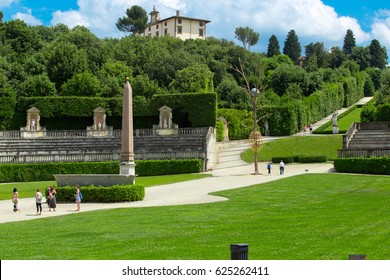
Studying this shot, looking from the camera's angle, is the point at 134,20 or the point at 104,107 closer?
the point at 104,107

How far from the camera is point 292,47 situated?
172 metres

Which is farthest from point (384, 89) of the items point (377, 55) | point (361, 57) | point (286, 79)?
point (377, 55)

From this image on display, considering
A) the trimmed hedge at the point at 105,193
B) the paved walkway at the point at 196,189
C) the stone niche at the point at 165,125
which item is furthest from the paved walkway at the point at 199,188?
the stone niche at the point at 165,125

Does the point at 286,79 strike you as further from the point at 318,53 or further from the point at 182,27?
the point at 318,53

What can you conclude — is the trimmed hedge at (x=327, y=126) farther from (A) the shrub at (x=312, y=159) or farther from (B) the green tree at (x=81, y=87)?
(B) the green tree at (x=81, y=87)

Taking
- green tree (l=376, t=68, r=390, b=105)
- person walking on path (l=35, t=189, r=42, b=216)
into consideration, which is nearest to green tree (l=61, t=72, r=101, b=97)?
green tree (l=376, t=68, r=390, b=105)

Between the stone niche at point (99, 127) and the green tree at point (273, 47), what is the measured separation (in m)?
97.0

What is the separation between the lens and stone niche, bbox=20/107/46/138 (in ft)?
224

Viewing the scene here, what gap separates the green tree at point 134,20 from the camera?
151250mm

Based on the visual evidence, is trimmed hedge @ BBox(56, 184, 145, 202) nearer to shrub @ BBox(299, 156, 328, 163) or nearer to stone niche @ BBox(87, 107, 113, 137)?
shrub @ BBox(299, 156, 328, 163)

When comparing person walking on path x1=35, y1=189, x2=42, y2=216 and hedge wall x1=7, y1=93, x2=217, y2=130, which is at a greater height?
hedge wall x1=7, y1=93, x2=217, y2=130

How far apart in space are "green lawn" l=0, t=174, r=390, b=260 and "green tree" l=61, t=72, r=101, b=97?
52931 millimetres

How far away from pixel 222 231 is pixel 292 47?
158438mm

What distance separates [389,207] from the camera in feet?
78.5
